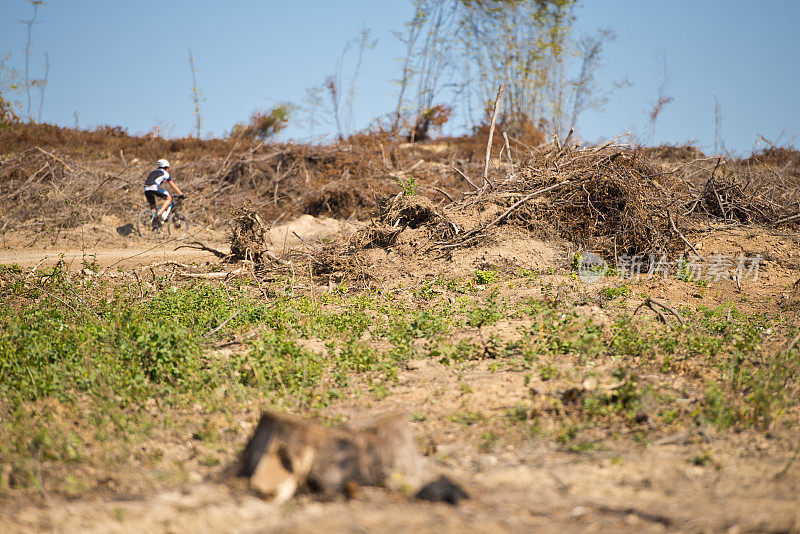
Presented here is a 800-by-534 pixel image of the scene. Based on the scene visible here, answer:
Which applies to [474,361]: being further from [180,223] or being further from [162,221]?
[180,223]

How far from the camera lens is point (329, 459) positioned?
286cm

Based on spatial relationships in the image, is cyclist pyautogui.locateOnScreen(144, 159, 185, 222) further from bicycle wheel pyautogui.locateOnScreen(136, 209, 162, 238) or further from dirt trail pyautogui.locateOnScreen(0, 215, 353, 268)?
dirt trail pyautogui.locateOnScreen(0, 215, 353, 268)

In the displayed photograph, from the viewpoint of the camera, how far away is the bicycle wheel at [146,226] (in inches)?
523

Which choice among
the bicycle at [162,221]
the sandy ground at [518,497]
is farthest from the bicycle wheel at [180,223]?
the sandy ground at [518,497]

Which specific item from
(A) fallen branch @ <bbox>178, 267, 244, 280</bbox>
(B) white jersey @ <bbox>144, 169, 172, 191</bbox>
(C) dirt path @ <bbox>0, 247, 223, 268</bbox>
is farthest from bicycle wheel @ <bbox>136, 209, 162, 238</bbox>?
(A) fallen branch @ <bbox>178, 267, 244, 280</bbox>

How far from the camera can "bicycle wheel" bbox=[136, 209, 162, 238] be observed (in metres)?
13.3

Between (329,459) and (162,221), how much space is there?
38.6ft

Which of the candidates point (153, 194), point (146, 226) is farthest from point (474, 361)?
point (146, 226)

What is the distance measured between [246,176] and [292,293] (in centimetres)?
1037

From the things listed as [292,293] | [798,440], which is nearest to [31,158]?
[292,293]

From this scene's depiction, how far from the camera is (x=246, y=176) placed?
16859mm

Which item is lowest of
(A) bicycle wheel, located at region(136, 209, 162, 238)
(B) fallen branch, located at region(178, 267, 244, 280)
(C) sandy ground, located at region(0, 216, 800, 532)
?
(C) sandy ground, located at region(0, 216, 800, 532)

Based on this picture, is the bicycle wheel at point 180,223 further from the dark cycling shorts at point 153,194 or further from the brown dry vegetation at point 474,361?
the brown dry vegetation at point 474,361

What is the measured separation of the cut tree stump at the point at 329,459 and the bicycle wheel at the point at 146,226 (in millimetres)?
11675
